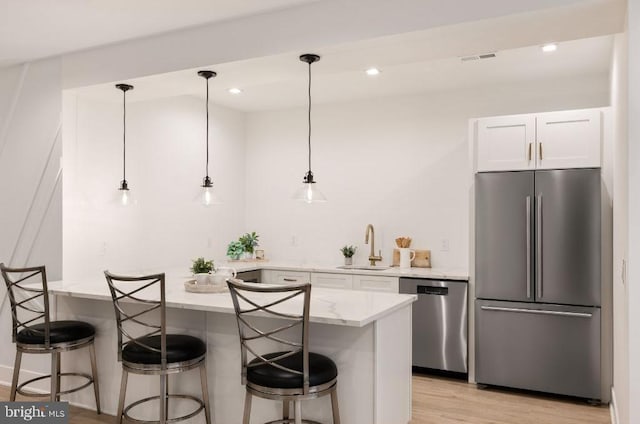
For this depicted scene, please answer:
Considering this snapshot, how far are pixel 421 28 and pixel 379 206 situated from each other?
2.85 meters

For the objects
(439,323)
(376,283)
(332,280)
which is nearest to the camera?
(439,323)

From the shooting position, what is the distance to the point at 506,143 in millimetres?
4266

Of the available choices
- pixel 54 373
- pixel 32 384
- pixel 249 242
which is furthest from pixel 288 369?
pixel 249 242

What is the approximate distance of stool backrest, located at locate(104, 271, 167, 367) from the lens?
2840 mm

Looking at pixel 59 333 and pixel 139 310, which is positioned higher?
pixel 139 310

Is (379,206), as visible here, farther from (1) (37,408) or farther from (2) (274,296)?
(1) (37,408)

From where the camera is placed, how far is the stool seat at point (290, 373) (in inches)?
96.6

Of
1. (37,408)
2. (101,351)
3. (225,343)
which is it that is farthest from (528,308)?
(37,408)

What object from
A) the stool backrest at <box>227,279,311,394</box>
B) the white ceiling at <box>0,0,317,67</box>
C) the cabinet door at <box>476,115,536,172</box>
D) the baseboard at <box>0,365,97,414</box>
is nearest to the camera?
the stool backrest at <box>227,279,311,394</box>

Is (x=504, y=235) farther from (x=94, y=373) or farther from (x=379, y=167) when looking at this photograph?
(x=94, y=373)

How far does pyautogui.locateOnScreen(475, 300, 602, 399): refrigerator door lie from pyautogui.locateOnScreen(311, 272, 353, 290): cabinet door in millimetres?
1237

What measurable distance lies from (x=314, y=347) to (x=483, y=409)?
5.50ft

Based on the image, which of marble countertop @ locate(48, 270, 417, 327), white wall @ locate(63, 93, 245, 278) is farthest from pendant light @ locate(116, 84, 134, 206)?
marble countertop @ locate(48, 270, 417, 327)

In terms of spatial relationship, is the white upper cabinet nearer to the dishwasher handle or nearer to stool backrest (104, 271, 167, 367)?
the dishwasher handle
